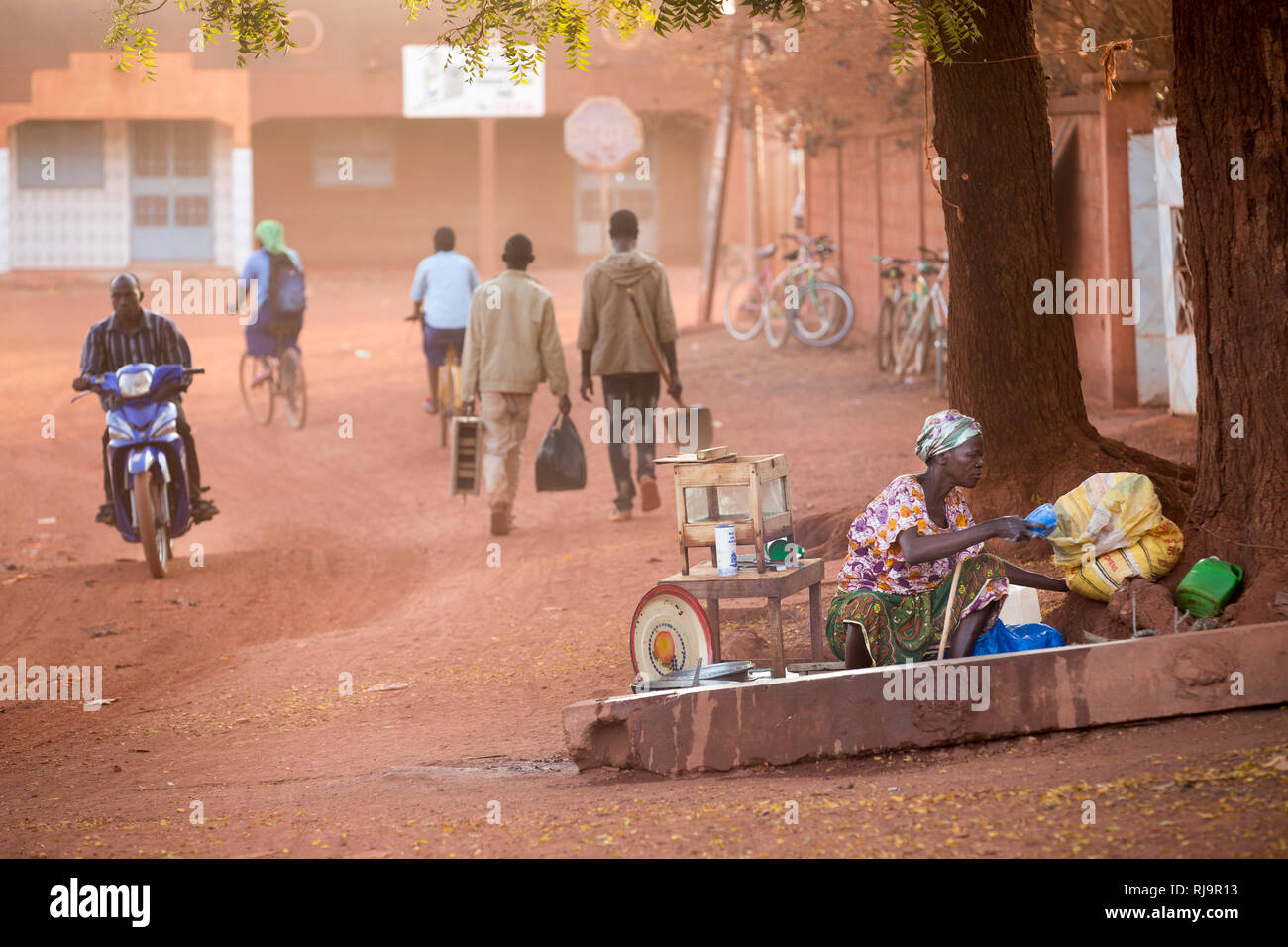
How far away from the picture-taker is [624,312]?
976cm

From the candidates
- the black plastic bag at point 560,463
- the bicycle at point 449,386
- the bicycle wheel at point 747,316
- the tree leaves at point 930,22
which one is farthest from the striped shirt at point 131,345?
the bicycle wheel at point 747,316

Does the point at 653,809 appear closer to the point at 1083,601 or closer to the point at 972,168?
the point at 1083,601

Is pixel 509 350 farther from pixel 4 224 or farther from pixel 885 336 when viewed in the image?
pixel 4 224

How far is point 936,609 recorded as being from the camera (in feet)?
17.5

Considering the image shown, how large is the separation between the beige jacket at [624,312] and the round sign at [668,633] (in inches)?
164

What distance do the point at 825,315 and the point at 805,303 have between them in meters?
0.31

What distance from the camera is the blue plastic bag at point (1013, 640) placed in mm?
5242

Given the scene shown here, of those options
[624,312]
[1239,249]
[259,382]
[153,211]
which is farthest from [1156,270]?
[153,211]

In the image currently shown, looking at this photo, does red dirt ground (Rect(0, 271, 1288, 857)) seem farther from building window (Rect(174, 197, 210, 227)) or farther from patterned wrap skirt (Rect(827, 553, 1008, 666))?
building window (Rect(174, 197, 210, 227))

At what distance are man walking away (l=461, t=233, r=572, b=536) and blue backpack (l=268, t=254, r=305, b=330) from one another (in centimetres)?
441

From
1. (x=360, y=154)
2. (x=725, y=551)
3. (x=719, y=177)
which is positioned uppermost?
(x=360, y=154)

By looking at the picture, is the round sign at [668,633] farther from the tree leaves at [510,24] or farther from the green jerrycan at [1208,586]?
the tree leaves at [510,24]
